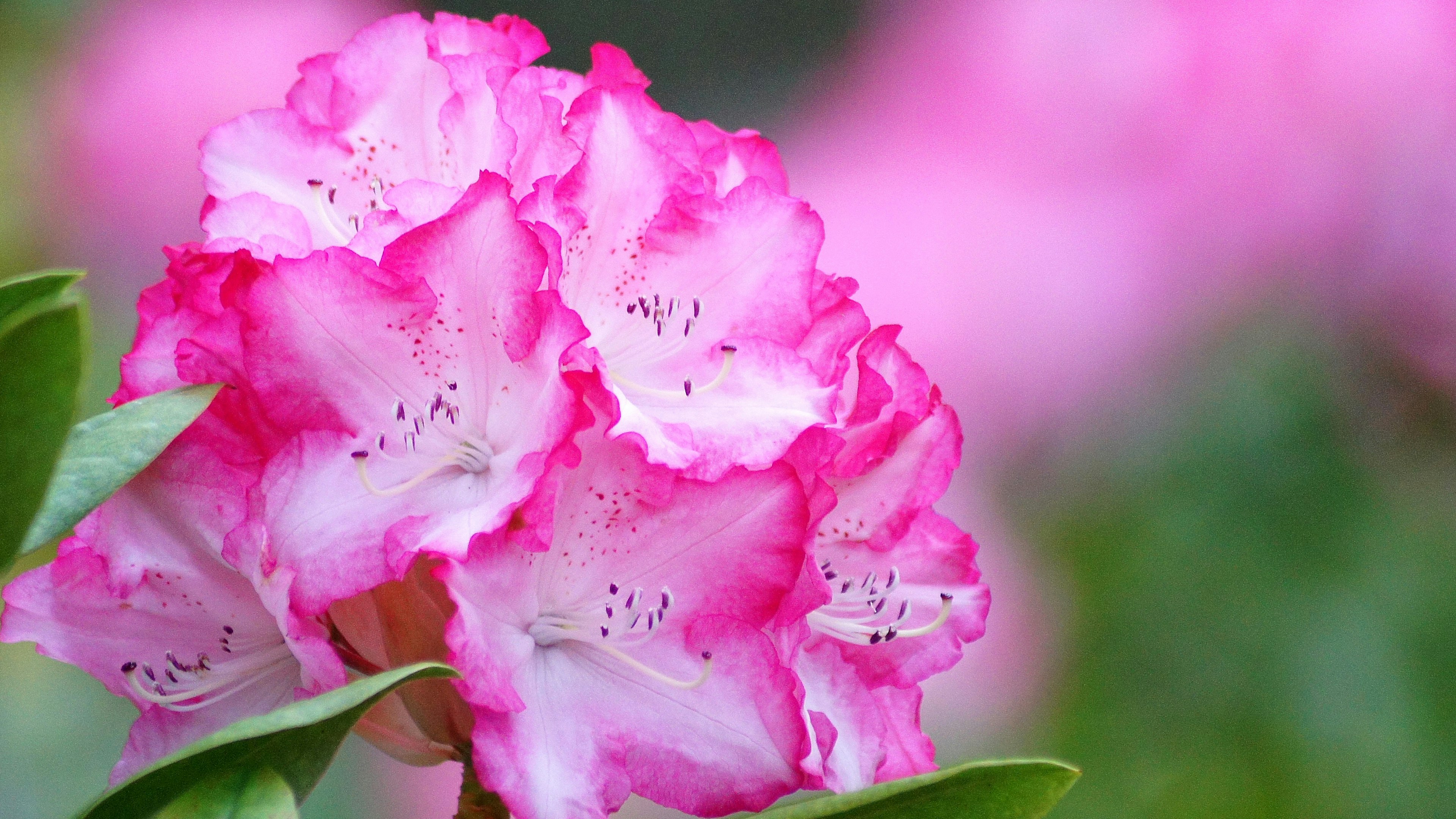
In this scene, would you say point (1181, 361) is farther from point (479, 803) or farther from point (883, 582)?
point (479, 803)

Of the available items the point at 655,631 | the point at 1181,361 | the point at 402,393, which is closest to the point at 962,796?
the point at 655,631

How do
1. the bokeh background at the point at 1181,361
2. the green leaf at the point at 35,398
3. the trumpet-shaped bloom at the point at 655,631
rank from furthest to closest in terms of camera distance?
the bokeh background at the point at 1181,361 < the trumpet-shaped bloom at the point at 655,631 < the green leaf at the point at 35,398

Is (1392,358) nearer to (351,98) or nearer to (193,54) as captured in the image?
(351,98)

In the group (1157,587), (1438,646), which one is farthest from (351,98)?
(1438,646)

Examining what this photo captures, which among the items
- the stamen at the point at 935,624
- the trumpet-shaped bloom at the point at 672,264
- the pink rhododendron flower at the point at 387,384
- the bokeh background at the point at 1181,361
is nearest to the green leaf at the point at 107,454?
the pink rhododendron flower at the point at 387,384

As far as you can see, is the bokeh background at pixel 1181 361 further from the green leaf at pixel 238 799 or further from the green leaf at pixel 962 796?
the green leaf at pixel 238 799

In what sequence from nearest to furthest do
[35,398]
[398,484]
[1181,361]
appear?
[35,398] < [398,484] < [1181,361]

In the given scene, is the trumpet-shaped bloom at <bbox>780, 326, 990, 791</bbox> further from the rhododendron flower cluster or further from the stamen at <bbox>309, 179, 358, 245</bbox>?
the stamen at <bbox>309, 179, 358, 245</bbox>

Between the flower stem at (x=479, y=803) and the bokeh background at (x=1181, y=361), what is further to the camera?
the bokeh background at (x=1181, y=361)
